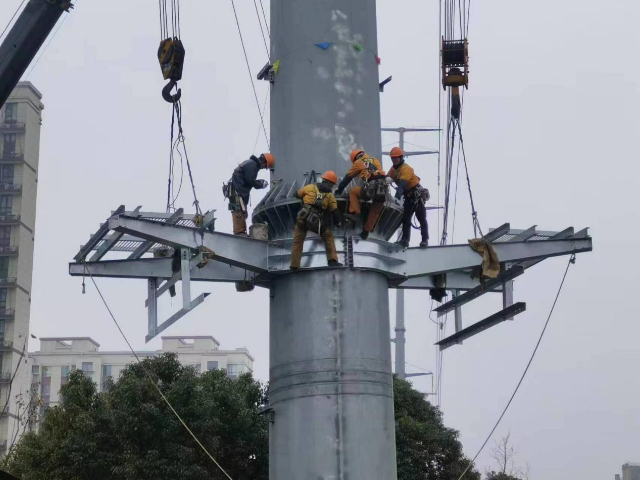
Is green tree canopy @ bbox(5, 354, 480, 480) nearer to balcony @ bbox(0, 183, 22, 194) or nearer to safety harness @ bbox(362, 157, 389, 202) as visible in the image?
safety harness @ bbox(362, 157, 389, 202)

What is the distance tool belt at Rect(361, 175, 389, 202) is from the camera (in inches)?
790

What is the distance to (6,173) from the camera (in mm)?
120312

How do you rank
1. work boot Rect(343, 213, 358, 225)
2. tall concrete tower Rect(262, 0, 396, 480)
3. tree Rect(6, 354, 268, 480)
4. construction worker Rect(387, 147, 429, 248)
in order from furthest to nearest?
tree Rect(6, 354, 268, 480), construction worker Rect(387, 147, 429, 248), work boot Rect(343, 213, 358, 225), tall concrete tower Rect(262, 0, 396, 480)

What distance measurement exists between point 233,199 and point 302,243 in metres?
2.28

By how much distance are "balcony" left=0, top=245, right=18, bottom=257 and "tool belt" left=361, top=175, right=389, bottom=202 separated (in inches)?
4015

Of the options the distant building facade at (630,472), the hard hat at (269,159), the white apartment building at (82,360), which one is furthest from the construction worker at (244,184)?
the white apartment building at (82,360)

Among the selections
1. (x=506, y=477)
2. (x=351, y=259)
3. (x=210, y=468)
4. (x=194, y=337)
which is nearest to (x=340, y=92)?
(x=351, y=259)

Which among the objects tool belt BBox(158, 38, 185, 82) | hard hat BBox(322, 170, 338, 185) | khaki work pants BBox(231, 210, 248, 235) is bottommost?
khaki work pants BBox(231, 210, 248, 235)

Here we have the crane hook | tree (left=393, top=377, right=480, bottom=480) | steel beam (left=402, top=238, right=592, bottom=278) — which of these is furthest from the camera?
tree (left=393, top=377, right=480, bottom=480)

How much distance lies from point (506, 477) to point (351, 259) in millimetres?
38507

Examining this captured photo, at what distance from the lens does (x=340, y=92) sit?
21.2 m

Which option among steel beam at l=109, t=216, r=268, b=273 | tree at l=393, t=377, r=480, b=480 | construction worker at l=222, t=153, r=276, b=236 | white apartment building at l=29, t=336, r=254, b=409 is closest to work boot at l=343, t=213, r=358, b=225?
steel beam at l=109, t=216, r=268, b=273

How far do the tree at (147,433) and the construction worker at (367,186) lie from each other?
17569mm

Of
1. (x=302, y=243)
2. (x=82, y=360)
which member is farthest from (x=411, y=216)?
(x=82, y=360)
